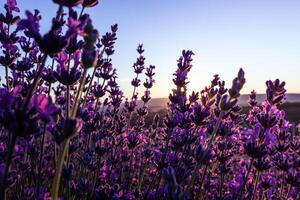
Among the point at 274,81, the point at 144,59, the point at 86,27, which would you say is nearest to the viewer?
the point at 86,27

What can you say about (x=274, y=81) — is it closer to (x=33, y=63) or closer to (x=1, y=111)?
(x=1, y=111)

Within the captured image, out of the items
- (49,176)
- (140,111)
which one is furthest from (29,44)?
(140,111)

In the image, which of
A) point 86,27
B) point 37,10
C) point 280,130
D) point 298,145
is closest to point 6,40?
point 37,10

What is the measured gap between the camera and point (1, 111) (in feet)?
7.97

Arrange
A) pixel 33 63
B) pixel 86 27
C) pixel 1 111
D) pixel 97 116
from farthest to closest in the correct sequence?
pixel 33 63, pixel 97 116, pixel 86 27, pixel 1 111

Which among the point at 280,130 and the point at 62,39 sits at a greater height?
the point at 62,39

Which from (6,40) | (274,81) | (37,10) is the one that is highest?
(37,10)

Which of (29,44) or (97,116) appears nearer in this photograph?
(97,116)

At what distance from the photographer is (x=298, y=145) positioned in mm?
6816

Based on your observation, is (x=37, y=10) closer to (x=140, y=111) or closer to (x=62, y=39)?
(x=140, y=111)

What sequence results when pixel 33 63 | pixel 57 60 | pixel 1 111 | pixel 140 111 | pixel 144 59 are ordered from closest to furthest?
pixel 1 111 < pixel 57 60 < pixel 33 63 < pixel 140 111 < pixel 144 59

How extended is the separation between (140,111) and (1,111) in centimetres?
703

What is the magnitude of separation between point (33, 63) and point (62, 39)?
4478 mm

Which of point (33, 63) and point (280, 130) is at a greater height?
point (33, 63)
